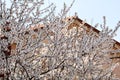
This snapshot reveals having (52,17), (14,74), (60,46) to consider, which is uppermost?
(52,17)

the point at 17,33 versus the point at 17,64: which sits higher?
the point at 17,33

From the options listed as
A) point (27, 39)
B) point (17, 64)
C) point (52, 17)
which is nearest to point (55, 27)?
point (52, 17)

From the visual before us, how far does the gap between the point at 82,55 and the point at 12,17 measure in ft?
5.13

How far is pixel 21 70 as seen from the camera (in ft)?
19.4

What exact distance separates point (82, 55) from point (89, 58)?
151mm

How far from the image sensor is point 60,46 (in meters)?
6.05

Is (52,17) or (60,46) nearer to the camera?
(60,46)

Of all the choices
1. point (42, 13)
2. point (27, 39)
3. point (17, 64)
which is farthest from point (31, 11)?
point (17, 64)

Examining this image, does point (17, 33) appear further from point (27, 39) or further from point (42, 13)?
point (42, 13)

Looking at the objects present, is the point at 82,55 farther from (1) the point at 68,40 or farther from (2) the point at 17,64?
(2) the point at 17,64

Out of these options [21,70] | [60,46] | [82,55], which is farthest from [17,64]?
[82,55]

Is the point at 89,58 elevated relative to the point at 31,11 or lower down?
lower down

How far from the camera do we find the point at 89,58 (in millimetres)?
6094

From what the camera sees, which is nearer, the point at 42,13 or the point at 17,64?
the point at 17,64
